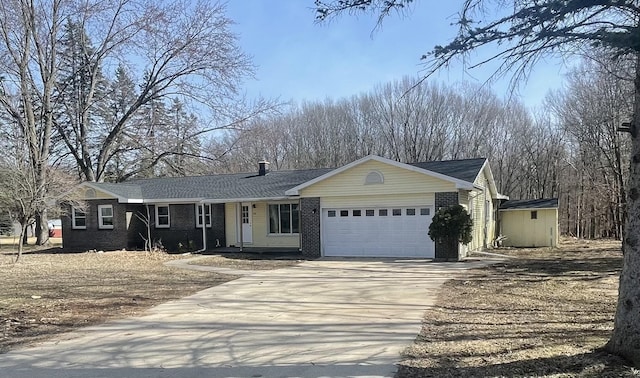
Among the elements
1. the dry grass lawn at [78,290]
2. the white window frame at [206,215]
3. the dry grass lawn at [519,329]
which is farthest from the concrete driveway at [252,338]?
the white window frame at [206,215]

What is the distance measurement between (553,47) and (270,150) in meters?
40.4

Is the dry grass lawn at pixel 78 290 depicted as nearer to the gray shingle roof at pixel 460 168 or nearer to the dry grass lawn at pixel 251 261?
the dry grass lawn at pixel 251 261

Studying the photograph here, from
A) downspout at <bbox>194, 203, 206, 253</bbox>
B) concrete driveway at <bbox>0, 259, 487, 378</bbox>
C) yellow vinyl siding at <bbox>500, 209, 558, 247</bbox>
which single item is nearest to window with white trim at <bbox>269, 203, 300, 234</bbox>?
downspout at <bbox>194, 203, 206, 253</bbox>

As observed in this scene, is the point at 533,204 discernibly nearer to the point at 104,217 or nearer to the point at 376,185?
the point at 376,185

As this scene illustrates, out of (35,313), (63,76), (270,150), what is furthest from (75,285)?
(270,150)

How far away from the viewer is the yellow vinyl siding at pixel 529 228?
77.8 feet

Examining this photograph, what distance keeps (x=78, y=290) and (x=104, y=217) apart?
13682 millimetres

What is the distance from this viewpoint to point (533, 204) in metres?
24.6

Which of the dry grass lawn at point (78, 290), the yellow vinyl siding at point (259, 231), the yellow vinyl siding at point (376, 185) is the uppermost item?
the yellow vinyl siding at point (376, 185)

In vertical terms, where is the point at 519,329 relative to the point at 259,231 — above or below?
below

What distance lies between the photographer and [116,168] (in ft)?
125

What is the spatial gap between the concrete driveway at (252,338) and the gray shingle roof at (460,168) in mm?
8354

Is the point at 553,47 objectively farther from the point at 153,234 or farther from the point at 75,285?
the point at 153,234

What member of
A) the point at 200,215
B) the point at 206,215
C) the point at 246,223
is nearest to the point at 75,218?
the point at 200,215
